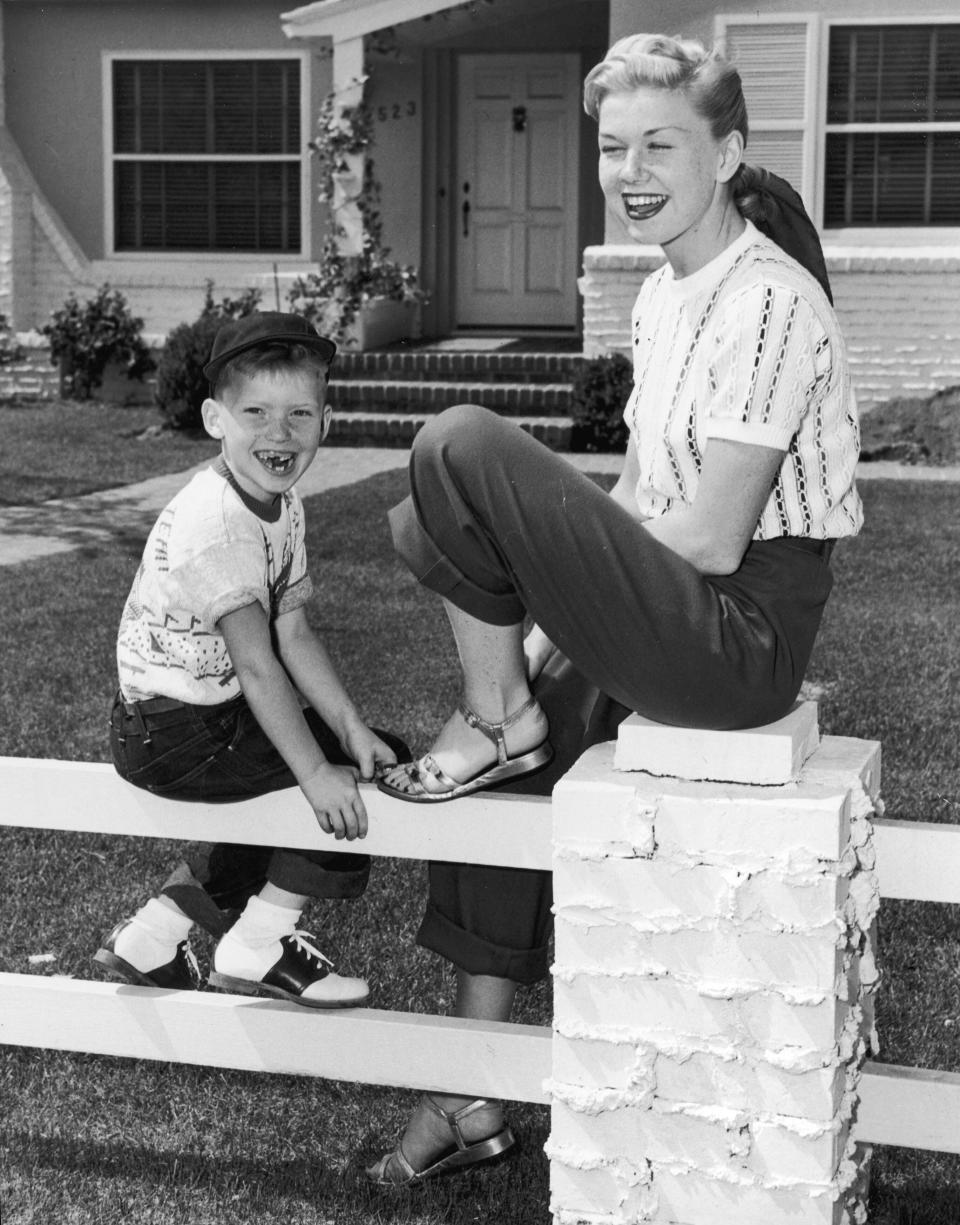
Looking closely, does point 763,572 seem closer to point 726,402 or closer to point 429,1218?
point 726,402

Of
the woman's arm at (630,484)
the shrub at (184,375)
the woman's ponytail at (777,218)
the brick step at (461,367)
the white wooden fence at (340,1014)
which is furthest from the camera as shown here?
the brick step at (461,367)

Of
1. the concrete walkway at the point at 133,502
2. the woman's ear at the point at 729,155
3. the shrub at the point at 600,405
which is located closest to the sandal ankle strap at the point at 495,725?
the woman's ear at the point at 729,155

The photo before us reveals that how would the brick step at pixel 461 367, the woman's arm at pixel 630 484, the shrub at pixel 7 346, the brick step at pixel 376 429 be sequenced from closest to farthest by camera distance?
the woman's arm at pixel 630 484 < the brick step at pixel 376 429 < the brick step at pixel 461 367 < the shrub at pixel 7 346

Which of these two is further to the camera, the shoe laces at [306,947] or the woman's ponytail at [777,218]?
the shoe laces at [306,947]

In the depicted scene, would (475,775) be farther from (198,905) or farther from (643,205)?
(643,205)

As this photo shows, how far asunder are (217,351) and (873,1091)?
164 cm

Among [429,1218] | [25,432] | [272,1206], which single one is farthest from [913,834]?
[25,432]

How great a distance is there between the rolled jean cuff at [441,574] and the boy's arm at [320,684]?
14.6 inches

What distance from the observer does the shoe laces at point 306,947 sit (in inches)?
125

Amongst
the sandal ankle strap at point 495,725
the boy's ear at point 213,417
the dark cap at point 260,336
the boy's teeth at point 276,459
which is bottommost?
the sandal ankle strap at point 495,725

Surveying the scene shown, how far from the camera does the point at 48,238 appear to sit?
16.1 meters

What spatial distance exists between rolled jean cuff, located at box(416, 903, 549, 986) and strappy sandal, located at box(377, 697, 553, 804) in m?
0.35

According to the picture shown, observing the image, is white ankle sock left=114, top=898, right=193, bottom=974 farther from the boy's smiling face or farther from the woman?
the boy's smiling face

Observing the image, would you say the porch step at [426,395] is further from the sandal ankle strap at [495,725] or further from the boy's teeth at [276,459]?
the sandal ankle strap at [495,725]
